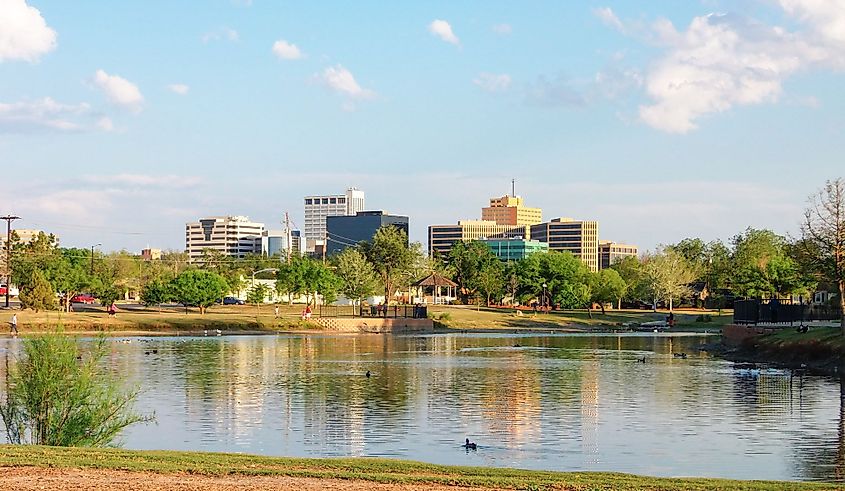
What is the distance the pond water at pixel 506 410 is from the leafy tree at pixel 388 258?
84.7 metres

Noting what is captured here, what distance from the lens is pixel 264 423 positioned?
3319 centimetres

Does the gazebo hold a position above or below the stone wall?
above

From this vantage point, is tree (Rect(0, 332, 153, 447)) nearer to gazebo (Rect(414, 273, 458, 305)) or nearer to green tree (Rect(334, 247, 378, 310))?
green tree (Rect(334, 247, 378, 310))

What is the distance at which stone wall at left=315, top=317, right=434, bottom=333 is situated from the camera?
352 feet

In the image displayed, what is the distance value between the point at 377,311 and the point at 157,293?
23.3 m

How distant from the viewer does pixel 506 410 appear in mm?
37094

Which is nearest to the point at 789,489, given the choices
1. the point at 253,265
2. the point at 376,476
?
the point at 376,476

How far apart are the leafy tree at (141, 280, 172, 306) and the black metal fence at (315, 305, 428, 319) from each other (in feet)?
51.8

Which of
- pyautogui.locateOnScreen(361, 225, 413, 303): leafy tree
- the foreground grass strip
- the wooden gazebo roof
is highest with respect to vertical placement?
pyautogui.locateOnScreen(361, 225, 413, 303): leafy tree

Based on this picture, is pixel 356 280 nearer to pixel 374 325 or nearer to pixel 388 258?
pixel 374 325

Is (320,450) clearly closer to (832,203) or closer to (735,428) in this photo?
(735,428)

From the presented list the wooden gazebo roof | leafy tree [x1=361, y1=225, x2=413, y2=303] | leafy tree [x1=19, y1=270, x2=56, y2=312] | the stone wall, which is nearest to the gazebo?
the wooden gazebo roof

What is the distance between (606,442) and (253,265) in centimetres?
16349

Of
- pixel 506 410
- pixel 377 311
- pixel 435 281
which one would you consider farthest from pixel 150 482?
pixel 435 281
